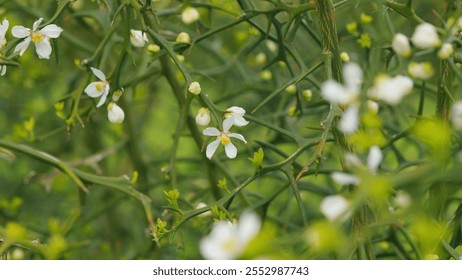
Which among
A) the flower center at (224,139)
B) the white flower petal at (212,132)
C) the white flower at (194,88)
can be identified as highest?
the white flower at (194,88)

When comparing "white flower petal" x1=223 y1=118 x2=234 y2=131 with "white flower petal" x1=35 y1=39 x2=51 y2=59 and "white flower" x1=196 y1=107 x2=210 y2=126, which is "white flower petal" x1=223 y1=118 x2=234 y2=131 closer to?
"white flower" x1=196 y1=107 x2=210 y2=126

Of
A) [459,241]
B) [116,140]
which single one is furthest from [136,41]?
[116,140]

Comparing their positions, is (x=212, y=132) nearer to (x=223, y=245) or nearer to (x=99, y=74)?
(x=99, y=74)

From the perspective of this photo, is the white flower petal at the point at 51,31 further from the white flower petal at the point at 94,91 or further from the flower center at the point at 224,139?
the flower center at the point at 224,139

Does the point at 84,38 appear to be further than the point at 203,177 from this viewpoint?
Yes

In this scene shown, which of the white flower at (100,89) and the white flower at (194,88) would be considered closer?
the white flower at (194,88)

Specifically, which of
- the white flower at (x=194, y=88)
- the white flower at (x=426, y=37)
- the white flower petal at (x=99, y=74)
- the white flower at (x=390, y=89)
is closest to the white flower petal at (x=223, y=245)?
the white flower at (x=390, y=89)

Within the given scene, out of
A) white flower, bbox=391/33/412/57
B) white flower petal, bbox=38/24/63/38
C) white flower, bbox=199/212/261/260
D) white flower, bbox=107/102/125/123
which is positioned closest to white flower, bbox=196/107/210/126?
white flower, bbox=107/102/125/123

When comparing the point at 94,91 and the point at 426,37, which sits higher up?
the point at 94,91

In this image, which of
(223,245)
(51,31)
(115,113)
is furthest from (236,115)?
(223,245)

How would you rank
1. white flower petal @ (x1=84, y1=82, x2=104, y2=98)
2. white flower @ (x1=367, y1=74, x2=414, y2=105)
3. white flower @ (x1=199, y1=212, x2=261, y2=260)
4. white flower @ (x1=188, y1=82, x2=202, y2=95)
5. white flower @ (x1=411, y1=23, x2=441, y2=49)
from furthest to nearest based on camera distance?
1. white flower petal @ (x1=84, y1=82, x2=104, y2=98)
2. white flower @ (x1=188, y1=82, x2=202, y2=95)
3. white flower @ (x1=411, y1=23, x2=441, y2=49)
4. white flower @ (x1=367, y1=74, x2=414, y2=105)
5. white flower @ (x1=199, y1=212, x2=261, y2=260)
